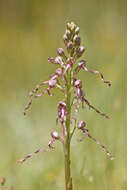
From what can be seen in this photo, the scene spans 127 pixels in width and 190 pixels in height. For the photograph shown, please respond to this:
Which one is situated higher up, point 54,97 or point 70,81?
point 54,97

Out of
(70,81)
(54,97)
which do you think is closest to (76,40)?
(70,81)

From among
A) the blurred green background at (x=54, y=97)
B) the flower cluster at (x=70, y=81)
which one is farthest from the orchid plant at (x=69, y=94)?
the blurred green background at (x=54, y=97)

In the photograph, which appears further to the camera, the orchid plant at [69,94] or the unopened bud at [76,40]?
the unopened bud at [76,40]

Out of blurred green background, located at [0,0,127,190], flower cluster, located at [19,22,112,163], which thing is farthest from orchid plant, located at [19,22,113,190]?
blurred green background, located at [0,0,127,190]

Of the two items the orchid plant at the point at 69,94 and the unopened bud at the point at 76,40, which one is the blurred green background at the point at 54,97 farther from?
the unopened bud at the point at 76,40

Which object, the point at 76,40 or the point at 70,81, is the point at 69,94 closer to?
the point at 70,81

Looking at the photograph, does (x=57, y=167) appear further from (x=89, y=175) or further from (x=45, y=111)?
(x=45, y=111)

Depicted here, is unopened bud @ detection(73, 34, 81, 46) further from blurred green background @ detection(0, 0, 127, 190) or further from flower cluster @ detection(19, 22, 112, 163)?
blurred green background @ detection(0, 0, 127, 190)

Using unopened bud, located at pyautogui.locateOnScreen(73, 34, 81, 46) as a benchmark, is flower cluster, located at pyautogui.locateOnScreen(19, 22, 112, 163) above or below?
below
